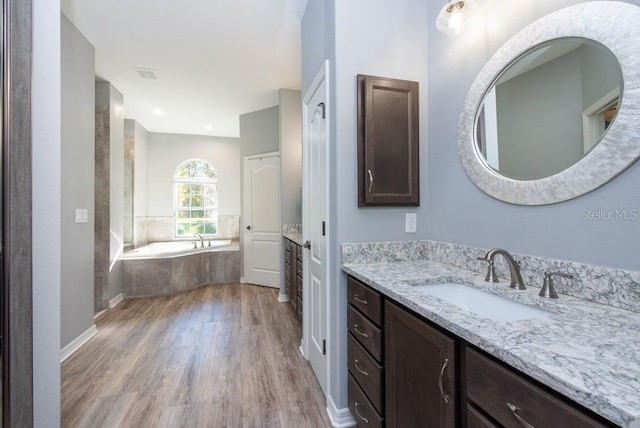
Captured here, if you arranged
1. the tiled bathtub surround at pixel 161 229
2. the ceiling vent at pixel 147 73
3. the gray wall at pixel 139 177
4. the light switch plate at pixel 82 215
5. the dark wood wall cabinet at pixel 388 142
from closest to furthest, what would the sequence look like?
the dark wood wall cabinet at pixel 388 142
the light switch plate at pixel 82 215
the ceiling vent at pixel 147 73
the gray wall at pixel 139 177
the tiled bathtub surround at pixel 161 229

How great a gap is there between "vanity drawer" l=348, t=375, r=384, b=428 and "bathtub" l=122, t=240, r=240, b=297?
3567 millimetres

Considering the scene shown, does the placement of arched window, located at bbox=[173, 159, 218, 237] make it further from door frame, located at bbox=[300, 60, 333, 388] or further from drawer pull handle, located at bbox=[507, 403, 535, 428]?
drawer pull handle, located at bbox=[507, 403, 535, 428]

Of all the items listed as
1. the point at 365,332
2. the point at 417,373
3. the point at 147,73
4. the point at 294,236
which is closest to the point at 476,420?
the point at 417,373

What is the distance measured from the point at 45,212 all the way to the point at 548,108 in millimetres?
2120

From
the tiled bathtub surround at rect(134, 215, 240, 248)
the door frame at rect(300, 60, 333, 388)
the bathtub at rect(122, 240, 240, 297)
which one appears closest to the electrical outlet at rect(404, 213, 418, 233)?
the door frame at rect(300, 60, 333, 388)

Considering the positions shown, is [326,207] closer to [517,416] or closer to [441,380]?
[441,380]

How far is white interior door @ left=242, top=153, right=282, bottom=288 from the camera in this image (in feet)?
14.6

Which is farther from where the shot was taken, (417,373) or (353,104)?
(353,104)

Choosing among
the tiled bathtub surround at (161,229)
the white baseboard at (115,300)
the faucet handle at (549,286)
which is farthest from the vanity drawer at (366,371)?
the tiled bathtub surround at (161,229)

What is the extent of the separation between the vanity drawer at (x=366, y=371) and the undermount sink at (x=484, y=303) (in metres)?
0.41

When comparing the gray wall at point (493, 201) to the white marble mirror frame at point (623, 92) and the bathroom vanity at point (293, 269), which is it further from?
the bathroom vanity at point (293, 269)

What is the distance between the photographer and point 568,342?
0.65 meters

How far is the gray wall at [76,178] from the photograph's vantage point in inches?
93.2

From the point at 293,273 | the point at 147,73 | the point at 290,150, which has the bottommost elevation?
the point at 293,273
